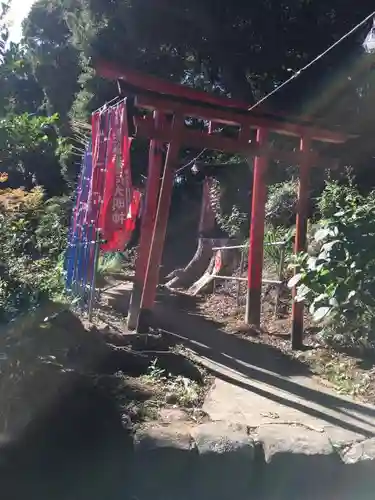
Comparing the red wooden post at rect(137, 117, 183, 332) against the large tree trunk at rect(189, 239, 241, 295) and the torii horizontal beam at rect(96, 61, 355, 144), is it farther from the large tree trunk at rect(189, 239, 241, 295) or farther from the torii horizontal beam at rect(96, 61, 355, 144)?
the large tree trunk at rect(189, 239, 241, 295)

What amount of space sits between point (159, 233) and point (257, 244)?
5.65 feet

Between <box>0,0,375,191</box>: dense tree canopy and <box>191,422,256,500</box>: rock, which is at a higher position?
<box>0,0,375,191</box>: dense tree canopy

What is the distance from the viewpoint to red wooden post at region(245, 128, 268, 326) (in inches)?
324

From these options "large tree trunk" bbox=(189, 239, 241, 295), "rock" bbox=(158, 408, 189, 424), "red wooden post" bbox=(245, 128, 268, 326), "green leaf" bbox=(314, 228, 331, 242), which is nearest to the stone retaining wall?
"rock" bbox=(158, 408, 189, 424)

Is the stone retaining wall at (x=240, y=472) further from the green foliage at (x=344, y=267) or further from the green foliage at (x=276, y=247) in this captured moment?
the green foliage at (x=276, y=247)

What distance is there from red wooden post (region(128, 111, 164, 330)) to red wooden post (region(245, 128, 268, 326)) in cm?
147

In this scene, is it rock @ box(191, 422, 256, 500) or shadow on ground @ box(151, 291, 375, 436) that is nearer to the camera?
rock @ box(191, 422, 256, 500)

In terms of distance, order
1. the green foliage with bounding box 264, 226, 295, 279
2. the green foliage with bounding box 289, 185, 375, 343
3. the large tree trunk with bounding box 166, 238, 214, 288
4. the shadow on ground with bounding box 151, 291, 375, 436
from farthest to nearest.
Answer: the large tree trunk with bounding box 166, 238, 214, 288 → the green foliage with bounding box 264, 226, 295, 279 → the shadow on ground with bounding box 151, 291, 375, 436 → the green foliage with bounding box 289, 185, 375, 343

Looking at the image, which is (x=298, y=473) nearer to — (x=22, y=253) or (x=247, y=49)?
(x=22, y=253)

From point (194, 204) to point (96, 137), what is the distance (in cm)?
1381

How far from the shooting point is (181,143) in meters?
7.25

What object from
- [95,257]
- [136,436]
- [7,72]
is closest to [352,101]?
[95,257]

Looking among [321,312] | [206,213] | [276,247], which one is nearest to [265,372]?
[321,312]

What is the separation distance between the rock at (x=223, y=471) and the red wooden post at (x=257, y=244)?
509cm
